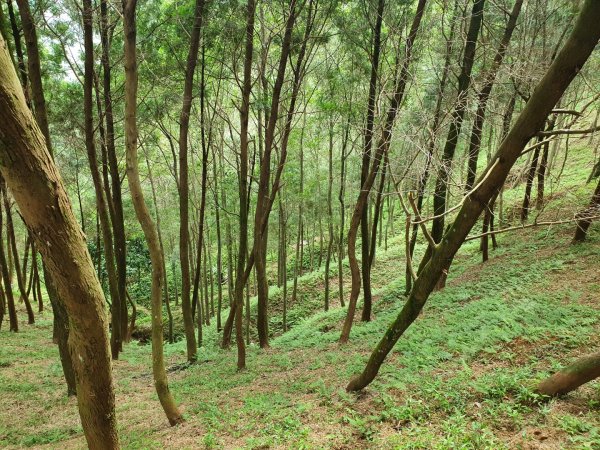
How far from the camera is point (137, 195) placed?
5.26 m

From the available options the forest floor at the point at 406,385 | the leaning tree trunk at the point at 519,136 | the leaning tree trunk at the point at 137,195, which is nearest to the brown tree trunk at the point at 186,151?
the forest floor at the point at 406,385

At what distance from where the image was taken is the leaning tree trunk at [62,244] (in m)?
2.11

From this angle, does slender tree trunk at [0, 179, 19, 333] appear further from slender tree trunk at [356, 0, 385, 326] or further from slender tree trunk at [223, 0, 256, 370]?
slender tree trunk at [356, 0, 385, 326]

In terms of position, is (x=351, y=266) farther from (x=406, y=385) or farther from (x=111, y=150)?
(x=111, y=150)

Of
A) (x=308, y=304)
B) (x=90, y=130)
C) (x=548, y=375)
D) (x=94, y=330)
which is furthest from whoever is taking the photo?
(x=308, y=304)

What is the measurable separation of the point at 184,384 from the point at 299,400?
3637mm

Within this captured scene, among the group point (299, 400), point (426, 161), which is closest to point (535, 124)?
point (426, 161)

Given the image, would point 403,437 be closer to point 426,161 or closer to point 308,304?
point 426,161

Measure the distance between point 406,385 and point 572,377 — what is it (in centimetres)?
212

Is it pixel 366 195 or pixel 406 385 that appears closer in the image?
pixel 406 385

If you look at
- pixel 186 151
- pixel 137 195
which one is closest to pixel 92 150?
pixel 186 151

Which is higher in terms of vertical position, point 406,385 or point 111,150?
point 111,150

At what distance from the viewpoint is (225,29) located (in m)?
9.12

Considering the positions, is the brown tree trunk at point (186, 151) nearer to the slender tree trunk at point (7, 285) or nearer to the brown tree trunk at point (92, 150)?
the brown tree trunk at point (92, 150)
